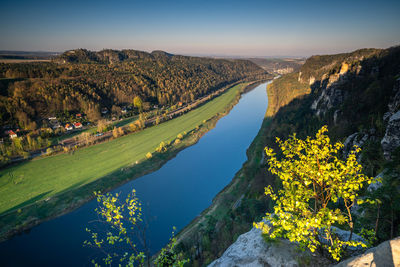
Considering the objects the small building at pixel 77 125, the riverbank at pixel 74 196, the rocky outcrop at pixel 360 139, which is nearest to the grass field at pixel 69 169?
the riverbank at pixel 74 196

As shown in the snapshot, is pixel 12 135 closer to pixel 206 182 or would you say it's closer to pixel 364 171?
pixel 206 182

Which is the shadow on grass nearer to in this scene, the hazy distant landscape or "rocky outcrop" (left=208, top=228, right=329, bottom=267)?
the hazy distant landscape

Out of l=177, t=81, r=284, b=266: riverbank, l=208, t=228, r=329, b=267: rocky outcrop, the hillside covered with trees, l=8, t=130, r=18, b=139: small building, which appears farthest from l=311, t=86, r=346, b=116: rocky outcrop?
l=8, t=130, r=18, b=139: small building

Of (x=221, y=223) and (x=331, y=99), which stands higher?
(x=331, y=99)

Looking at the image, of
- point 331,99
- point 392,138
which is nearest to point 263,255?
point 392,138

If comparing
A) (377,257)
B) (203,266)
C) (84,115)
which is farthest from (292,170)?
(84,115)

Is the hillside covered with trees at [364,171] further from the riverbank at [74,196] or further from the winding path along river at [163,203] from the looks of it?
the riverbank at [74,196]

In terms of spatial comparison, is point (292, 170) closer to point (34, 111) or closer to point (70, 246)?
point (70, 246)
